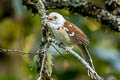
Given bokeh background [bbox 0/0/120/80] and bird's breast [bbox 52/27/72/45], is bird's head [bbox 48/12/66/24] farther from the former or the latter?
bokeh background [bbox 0/0/120/80]

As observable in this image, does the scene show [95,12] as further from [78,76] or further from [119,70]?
[78,76]

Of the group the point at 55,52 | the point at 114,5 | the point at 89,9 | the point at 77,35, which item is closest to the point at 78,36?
the point at 77,35

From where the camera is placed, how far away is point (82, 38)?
331 cm

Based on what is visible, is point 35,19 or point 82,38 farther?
point 35,19

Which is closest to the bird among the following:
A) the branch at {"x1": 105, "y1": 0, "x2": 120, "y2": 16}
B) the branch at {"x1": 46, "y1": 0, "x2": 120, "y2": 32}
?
the branch at {"x1": 46, "y1": 0, "x2": 120, "y2": 32}

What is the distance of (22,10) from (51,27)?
1.11 metres

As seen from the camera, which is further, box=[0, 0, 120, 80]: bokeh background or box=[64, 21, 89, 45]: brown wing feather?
box=[0, 0, 120, 80]: bokeh background

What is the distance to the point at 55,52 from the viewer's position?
460cm

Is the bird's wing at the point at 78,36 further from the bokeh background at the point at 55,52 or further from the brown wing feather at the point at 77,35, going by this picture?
the bokeh background at the point at 55,52

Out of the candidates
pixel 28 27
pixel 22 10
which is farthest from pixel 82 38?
pixel 28 27

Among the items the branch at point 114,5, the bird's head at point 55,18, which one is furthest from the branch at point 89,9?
the bird's head at point 55,18

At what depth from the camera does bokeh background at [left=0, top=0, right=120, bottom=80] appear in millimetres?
4848

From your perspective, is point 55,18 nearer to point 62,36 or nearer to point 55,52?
point 62,36

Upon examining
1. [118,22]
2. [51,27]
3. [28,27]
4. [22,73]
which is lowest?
[22,73]
